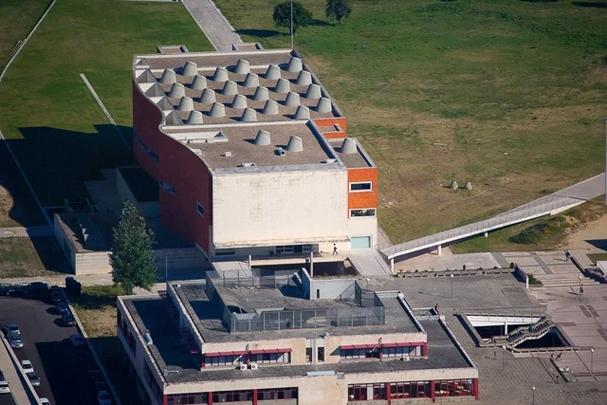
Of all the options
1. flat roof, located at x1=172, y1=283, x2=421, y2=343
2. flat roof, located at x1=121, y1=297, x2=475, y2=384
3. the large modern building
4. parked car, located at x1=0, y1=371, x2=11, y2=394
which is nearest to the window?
the large modern building

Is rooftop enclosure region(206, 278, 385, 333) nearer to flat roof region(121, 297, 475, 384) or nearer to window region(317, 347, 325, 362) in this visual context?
window region(317, 347, 325, 362)

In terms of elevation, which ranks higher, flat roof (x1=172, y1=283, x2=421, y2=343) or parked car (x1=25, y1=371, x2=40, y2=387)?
flat roof (x1=172, y1=283, x2=421, y2=343)

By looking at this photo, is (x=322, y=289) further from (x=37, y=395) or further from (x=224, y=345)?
(x=37, y=395)

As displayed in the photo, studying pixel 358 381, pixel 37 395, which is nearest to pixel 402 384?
pixel 358 381

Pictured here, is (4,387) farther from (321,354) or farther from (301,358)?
(321,354)

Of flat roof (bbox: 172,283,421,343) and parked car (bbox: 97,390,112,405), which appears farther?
parked car (bbox: 97,390,112,405)

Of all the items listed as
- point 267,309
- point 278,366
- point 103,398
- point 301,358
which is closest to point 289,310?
point 267,309
